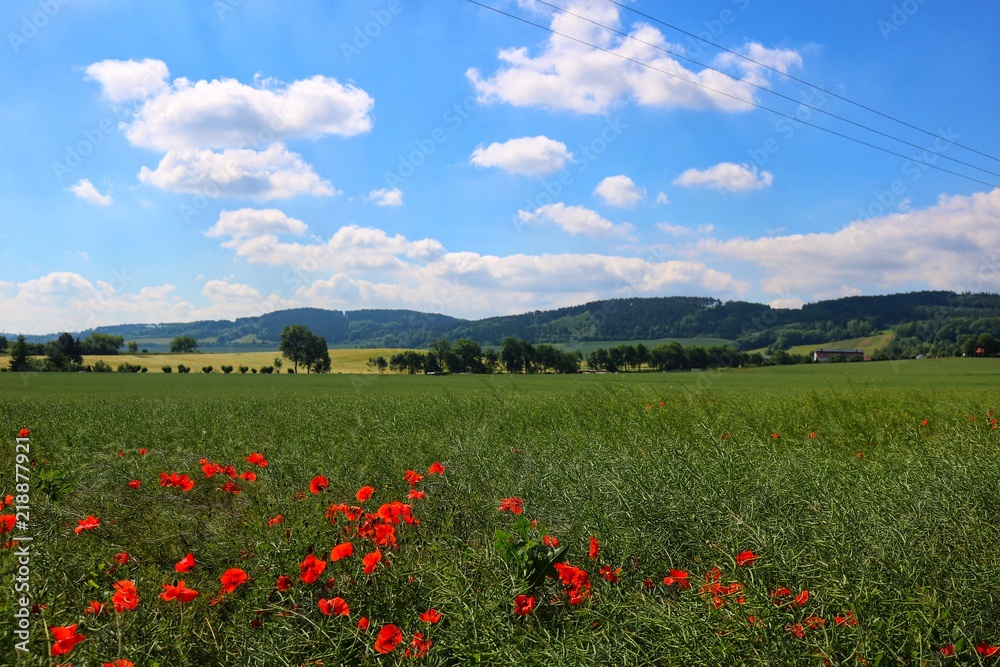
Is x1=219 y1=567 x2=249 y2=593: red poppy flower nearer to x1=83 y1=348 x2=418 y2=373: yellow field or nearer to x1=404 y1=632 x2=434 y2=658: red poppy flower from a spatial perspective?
x1=404 y1=632 x2=434 y2=658: red poppy flower

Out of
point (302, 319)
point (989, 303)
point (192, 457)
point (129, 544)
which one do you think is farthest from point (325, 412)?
point (302, 319)

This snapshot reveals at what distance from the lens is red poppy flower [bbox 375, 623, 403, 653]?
7.19 feet

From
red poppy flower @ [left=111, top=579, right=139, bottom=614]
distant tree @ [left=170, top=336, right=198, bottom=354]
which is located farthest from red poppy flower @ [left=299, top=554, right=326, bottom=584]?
distant tree @ [left=170, top=336, right=198, bottom=354]

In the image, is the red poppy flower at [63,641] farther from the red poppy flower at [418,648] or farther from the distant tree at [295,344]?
the distant tree at [295,344]

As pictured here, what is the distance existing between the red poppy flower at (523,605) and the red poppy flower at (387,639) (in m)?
0.49

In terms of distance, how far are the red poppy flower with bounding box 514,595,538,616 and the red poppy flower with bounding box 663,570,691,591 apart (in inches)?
22.8

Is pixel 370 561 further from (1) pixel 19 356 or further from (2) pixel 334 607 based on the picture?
(1) pixel 19 356

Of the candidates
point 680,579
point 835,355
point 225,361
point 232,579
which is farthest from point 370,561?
point 225,361

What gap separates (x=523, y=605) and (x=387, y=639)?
1.92 feet

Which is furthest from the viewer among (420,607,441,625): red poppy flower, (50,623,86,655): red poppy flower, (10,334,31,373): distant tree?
(10,334,31,373): distant tree

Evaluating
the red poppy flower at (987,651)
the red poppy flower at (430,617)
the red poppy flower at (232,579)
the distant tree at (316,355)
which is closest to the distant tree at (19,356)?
the distant tree at (316,355)

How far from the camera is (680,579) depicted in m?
2.52

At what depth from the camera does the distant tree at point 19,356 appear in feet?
219

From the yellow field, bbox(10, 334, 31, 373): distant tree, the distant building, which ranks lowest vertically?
the distant building
